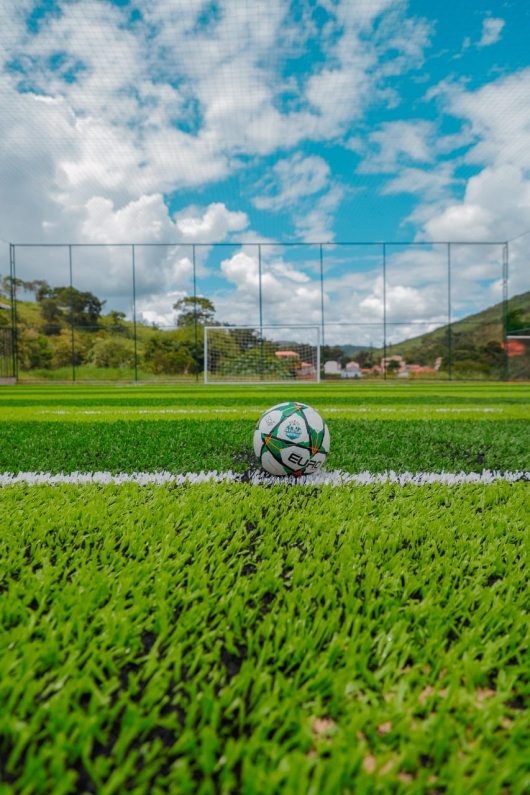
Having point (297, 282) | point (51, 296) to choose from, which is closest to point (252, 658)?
point (297, 282)

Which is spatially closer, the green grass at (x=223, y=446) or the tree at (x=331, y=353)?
the green grass at (x=223, y=446)

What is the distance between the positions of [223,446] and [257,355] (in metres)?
15.5

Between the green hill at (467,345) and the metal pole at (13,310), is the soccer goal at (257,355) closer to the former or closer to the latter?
the green hill at (467,345)

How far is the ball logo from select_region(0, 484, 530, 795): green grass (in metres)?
0.67

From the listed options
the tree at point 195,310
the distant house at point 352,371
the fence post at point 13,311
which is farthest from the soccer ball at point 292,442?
the fence post at point 13,311

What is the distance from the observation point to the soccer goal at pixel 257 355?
59.9 feet

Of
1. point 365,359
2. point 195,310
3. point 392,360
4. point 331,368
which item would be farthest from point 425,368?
point 195,310

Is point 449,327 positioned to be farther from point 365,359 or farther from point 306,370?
point 306,370

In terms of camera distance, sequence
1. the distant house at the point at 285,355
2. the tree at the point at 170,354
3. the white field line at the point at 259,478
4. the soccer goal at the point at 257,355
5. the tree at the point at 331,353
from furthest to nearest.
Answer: the tree at the point at 331,353 < the tree at the point at 170,354 < the distant house at the point at 285,355 < the soccer goal at the point at 257,355 < the white field line at the point at 259,478

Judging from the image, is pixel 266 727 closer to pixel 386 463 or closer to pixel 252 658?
pixel 252 658

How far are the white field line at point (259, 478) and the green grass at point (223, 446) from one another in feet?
0.32

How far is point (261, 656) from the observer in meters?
0.85

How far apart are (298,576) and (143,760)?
58 cm

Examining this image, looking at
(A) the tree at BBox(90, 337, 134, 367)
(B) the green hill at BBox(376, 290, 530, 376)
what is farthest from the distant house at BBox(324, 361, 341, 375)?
(A) the tree at BBox(90, 337, 134, 367)
